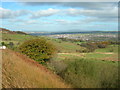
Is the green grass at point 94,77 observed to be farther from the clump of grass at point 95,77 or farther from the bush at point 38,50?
the bush at point 38,50

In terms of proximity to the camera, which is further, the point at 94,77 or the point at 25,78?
the point at 25,78

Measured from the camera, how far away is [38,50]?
14.9 metres

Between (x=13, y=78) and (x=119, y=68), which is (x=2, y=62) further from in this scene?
(x=119, y=68)

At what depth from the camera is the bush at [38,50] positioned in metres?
14.8

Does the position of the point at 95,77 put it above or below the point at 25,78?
above

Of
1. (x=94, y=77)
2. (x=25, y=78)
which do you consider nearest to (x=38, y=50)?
(x=25, y=78)

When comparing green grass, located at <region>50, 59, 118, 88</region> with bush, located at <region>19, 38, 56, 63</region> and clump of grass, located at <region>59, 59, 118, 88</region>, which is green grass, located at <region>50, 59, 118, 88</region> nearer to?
clump of grass, located at <region>59, 59, 118, 88</region>

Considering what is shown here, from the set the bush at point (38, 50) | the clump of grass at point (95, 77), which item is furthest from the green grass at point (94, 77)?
the bush at point (38, 50)

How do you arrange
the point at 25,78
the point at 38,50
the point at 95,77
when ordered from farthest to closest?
the point at 38,50
the point at 25,78
the point at 95,77

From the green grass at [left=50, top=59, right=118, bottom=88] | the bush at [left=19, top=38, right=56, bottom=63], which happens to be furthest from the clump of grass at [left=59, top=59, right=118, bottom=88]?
the bush at [left=19, top=38, right=56, bottom=63]

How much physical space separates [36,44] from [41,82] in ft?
33.7

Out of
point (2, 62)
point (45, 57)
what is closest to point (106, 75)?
point (2, 62)

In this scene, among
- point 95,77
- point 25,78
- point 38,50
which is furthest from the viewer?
point 38,50

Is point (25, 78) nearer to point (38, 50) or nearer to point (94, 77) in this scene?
point (94, 77)
